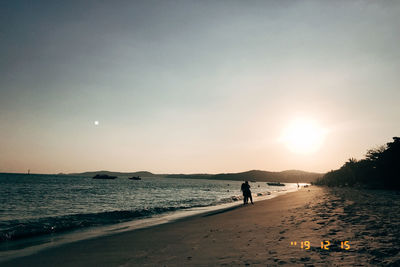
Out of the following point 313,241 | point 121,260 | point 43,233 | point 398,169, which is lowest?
point 43,233

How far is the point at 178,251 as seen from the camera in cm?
714

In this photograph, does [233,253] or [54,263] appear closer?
[233,253]

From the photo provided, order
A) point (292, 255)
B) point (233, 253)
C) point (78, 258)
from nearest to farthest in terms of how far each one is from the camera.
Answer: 1. point (292, 255)
2. point (233, 253)
3. point (78, 258)

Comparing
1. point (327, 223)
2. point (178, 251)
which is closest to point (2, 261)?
point (178, 251)

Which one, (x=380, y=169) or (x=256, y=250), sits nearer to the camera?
(x=256, y=250)

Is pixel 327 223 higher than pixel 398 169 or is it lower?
lower

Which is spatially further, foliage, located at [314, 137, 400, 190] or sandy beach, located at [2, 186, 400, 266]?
foliage, located at [314, 137, 400, 190]

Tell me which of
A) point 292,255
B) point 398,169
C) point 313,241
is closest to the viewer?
point 292,255

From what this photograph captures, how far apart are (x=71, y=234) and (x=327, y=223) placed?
41.1 ft

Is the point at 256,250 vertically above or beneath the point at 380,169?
beneath

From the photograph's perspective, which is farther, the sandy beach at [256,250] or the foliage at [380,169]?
the foliage at [380,169]

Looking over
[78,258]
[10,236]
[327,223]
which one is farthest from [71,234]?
[327,223]

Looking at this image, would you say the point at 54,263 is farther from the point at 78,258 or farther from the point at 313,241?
the point at 313,241

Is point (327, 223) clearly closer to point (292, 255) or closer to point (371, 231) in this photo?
point (371, 231)
